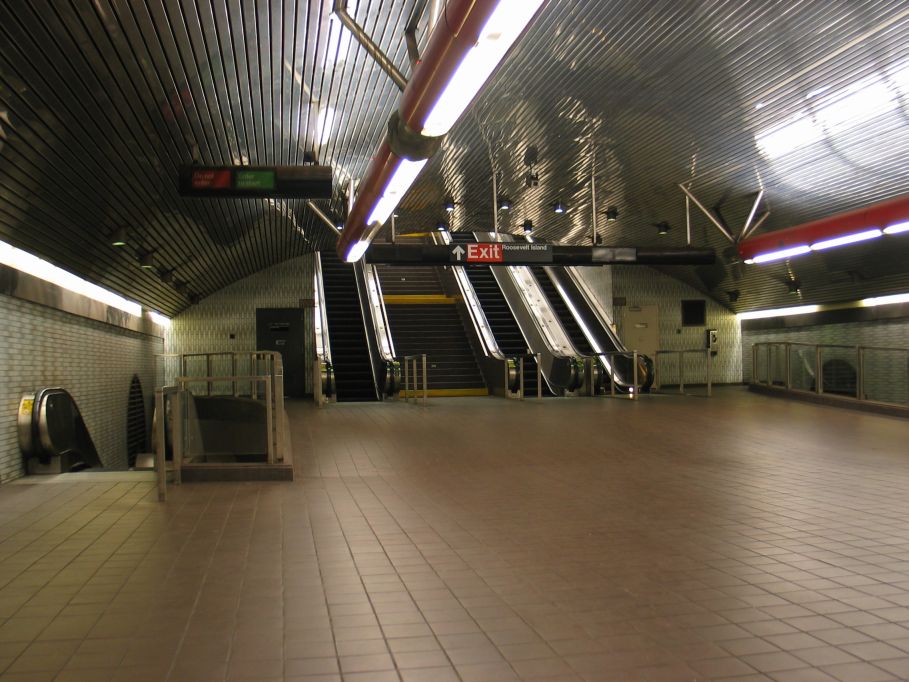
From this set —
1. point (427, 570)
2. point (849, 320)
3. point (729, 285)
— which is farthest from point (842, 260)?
point (427, 570)

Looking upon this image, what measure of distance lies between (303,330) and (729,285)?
432 inches

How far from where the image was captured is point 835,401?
1349 cm

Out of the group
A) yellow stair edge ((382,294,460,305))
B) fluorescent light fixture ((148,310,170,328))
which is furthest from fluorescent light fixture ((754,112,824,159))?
fluorescent light fixture ((148,310,170,328))

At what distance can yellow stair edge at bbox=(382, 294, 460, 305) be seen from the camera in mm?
19812

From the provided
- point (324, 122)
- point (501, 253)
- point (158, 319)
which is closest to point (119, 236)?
point (324, 122)

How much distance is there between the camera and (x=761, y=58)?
304 inches

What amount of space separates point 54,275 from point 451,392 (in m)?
8.91

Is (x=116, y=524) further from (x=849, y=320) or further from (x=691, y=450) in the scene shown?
(x=849, y=320)

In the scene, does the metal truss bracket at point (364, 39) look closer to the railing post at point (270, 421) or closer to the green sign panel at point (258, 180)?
the green sign panel at point (258, 180)

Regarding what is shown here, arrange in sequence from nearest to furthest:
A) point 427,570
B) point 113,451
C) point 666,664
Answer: point 666,664, point 427,570, point 113,451

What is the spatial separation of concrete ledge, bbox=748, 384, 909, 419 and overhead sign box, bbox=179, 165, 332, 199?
373 inches

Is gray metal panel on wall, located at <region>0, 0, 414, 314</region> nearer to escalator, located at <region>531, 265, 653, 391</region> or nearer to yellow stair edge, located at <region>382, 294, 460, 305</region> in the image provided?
escalator, located at <region>531, 265, 653, 391</region>

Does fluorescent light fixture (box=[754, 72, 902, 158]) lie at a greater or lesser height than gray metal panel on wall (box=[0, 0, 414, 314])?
greater

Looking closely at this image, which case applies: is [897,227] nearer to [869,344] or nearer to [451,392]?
[869,344]
